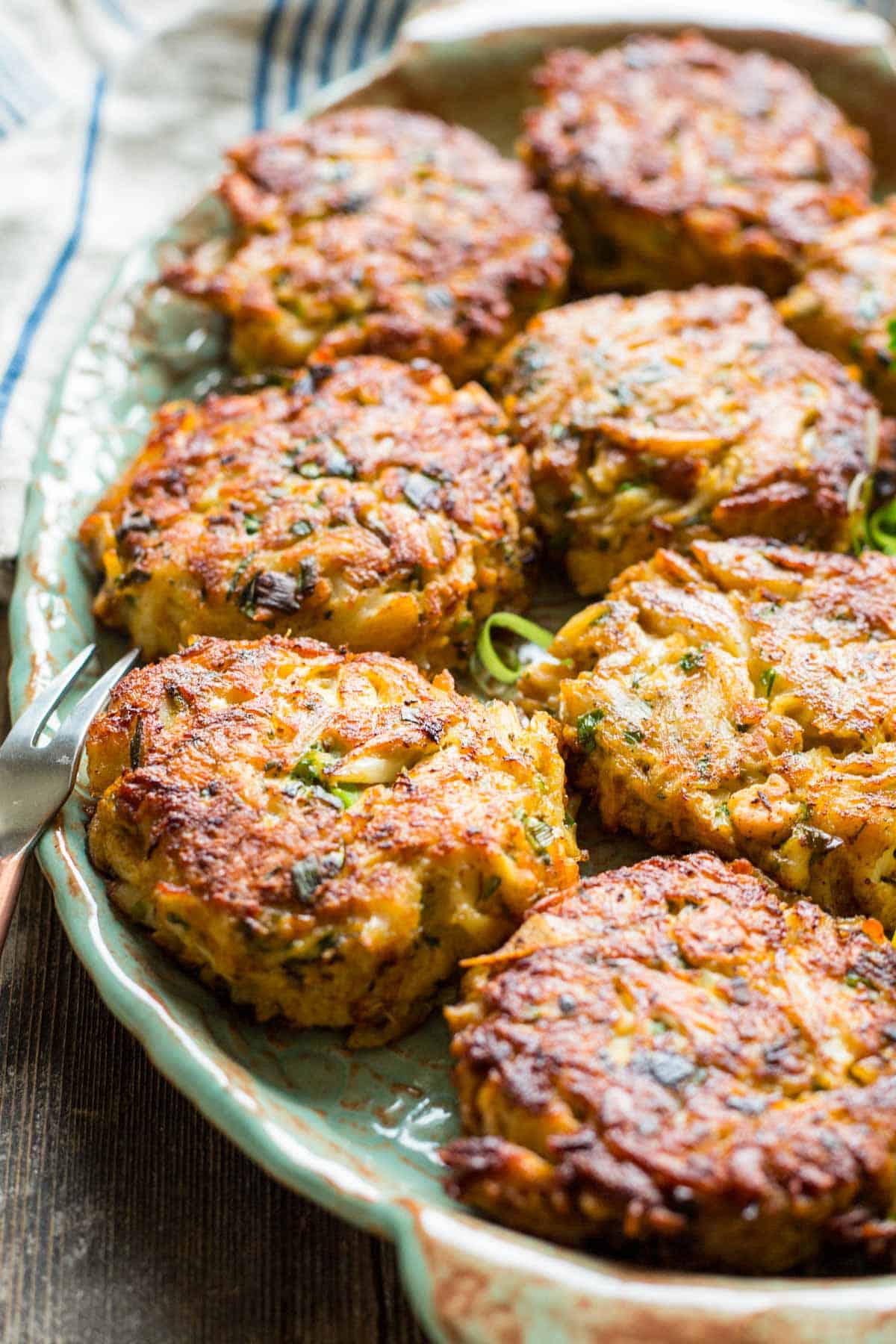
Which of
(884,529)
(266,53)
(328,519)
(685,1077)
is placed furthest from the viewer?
(266,53)

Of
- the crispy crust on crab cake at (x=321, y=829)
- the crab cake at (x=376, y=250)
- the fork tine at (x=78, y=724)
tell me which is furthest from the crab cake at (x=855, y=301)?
the fork tine at (x=78, y=724)

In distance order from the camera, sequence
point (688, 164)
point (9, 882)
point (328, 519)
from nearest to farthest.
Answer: point (9, 882)
point (328, 519)
point (688, 164)

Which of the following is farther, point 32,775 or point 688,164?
point 688,164

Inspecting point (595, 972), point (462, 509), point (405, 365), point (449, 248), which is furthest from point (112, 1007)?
point (449, 248)

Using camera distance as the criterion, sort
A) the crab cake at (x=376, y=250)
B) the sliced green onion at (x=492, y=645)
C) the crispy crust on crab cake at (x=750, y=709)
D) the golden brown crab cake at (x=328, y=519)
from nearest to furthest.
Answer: the crispy crust on crab cake at (x=750, y=709), the golden brown crab cake at (x=328, y=519), the sliced green onion at (x=492, y=645), the crab cake at (x=376, y=250)

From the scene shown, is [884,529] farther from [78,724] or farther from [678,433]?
[78,724]

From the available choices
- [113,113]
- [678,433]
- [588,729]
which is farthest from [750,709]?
[113,113]

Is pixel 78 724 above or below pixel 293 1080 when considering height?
above

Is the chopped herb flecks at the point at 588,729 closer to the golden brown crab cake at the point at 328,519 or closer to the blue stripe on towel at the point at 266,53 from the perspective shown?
the golden brown crab cake at the point at 328,519
